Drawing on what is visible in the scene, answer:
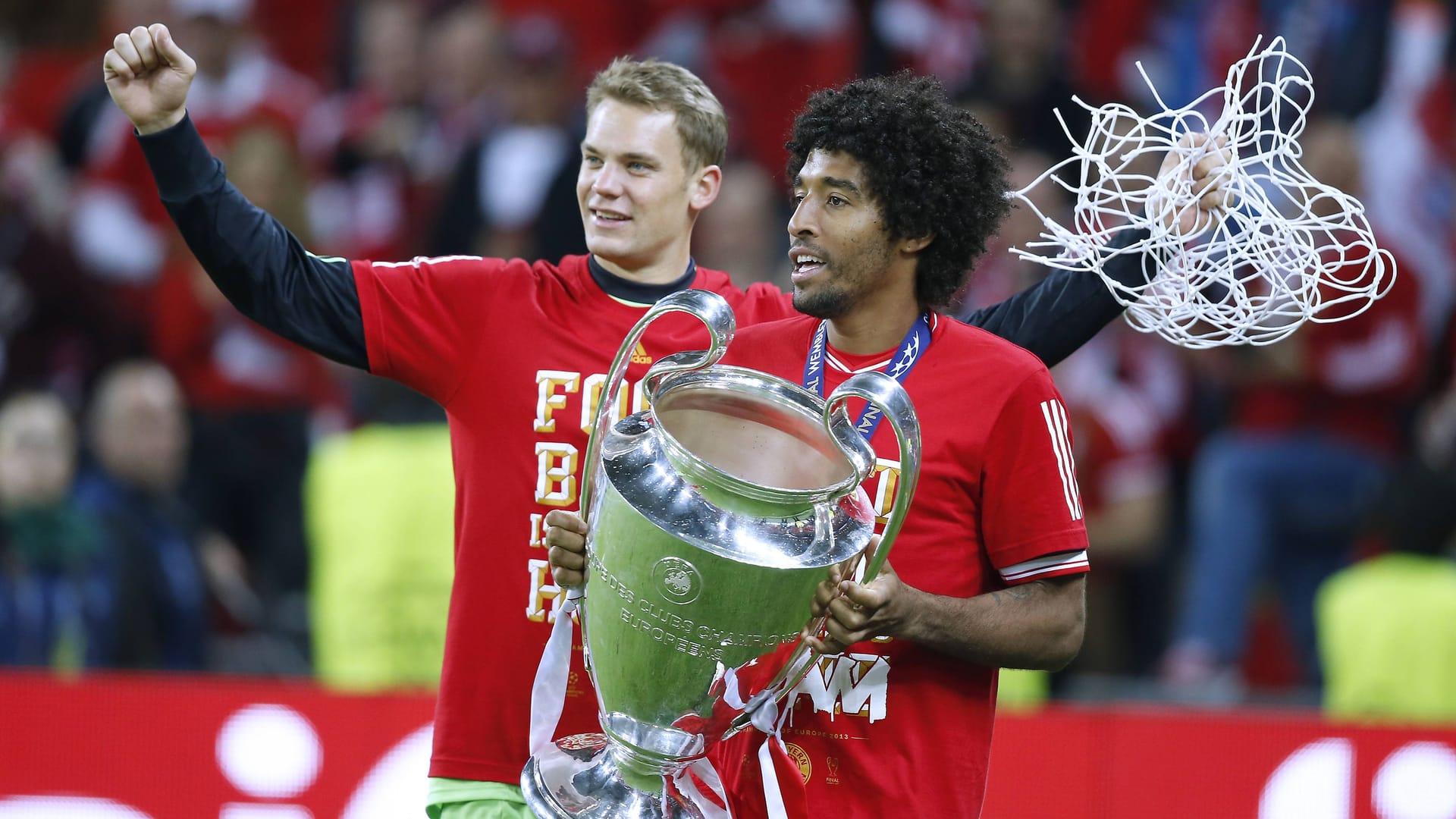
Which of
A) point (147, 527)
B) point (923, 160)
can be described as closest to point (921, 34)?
point (147, 527)

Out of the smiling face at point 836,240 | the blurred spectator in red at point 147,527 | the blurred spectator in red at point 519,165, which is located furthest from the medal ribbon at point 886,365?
the blurred spectator in red at point 519,165

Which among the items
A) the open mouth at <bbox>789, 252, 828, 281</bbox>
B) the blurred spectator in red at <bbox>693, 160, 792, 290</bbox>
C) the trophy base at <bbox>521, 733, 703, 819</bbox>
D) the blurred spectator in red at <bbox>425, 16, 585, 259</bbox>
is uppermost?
the blurred spectator in red at <bbox>425, 16, 585, 259</bbox>

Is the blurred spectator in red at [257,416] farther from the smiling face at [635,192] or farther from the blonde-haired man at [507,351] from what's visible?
the smiling face at [635,192]

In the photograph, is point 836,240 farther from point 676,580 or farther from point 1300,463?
point 1300,463

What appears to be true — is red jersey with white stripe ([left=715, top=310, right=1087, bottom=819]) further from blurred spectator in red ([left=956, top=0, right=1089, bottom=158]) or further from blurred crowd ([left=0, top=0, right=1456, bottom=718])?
blurred spectator in red ([left=956, top=0, right=1089, bottom=158])

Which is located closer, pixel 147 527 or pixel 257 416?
pixel 147 527

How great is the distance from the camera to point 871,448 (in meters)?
3.12

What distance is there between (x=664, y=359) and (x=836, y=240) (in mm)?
427

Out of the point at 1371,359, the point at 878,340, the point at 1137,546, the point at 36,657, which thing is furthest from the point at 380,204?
the point at 878,340

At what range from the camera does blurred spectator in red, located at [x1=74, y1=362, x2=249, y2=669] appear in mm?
6715

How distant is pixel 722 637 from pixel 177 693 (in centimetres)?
280

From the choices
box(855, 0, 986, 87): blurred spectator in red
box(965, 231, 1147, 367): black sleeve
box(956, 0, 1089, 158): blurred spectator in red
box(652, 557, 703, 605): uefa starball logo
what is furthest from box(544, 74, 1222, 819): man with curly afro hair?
box(855, 0, 986, 87): blurred spectator in red

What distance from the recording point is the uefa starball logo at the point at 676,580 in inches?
115

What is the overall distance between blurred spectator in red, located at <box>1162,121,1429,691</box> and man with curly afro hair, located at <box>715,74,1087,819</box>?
13.3ft
